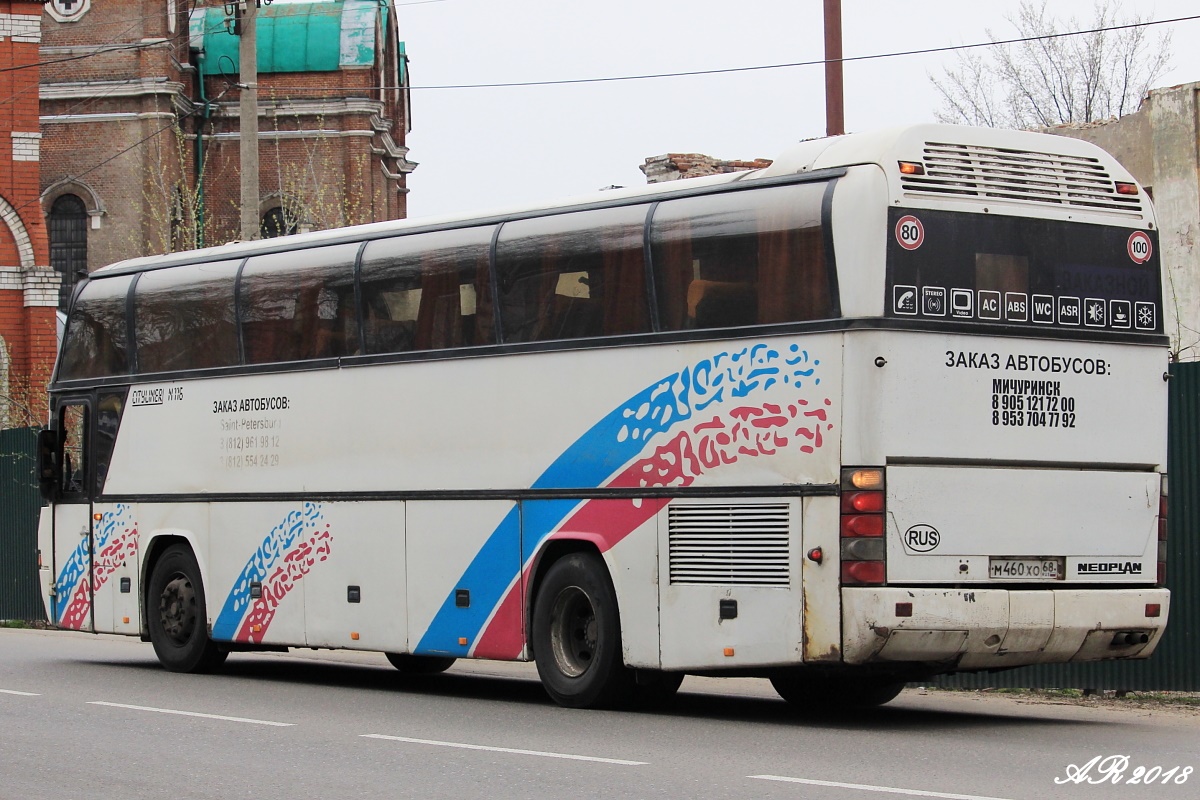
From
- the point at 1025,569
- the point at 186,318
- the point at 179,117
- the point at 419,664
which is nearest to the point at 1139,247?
the point at 1025,569

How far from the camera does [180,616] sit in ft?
57.2

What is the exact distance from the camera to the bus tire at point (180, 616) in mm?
Result: 17234

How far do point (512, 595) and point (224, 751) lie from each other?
3.38 meters

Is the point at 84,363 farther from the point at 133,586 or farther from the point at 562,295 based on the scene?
the point at 562,295

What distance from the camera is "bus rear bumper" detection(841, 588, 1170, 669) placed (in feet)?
37.0

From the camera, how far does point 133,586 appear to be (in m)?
17.8

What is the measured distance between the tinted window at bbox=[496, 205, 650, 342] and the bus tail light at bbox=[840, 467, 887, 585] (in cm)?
213

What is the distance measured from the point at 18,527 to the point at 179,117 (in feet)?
80.8

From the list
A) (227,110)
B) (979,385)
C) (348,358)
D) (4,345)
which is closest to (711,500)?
(979,385)

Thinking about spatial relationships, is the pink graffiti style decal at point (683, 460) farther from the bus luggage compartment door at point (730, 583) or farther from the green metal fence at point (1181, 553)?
the green metal fence at point (1181, 553)

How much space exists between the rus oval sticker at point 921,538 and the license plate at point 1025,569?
43cm

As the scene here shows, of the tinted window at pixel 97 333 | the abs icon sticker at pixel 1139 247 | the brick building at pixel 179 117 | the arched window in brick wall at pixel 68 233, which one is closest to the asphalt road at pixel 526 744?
the abs icon sticker at pixel 1139 247

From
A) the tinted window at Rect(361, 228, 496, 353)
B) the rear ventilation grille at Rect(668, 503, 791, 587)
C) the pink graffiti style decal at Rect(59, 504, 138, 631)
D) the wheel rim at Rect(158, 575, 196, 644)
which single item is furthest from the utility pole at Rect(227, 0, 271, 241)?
the rear ventilation grille at Rect(668, 503, 791, 587)

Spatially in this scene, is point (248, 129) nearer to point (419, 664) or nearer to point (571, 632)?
point (419, 664)
